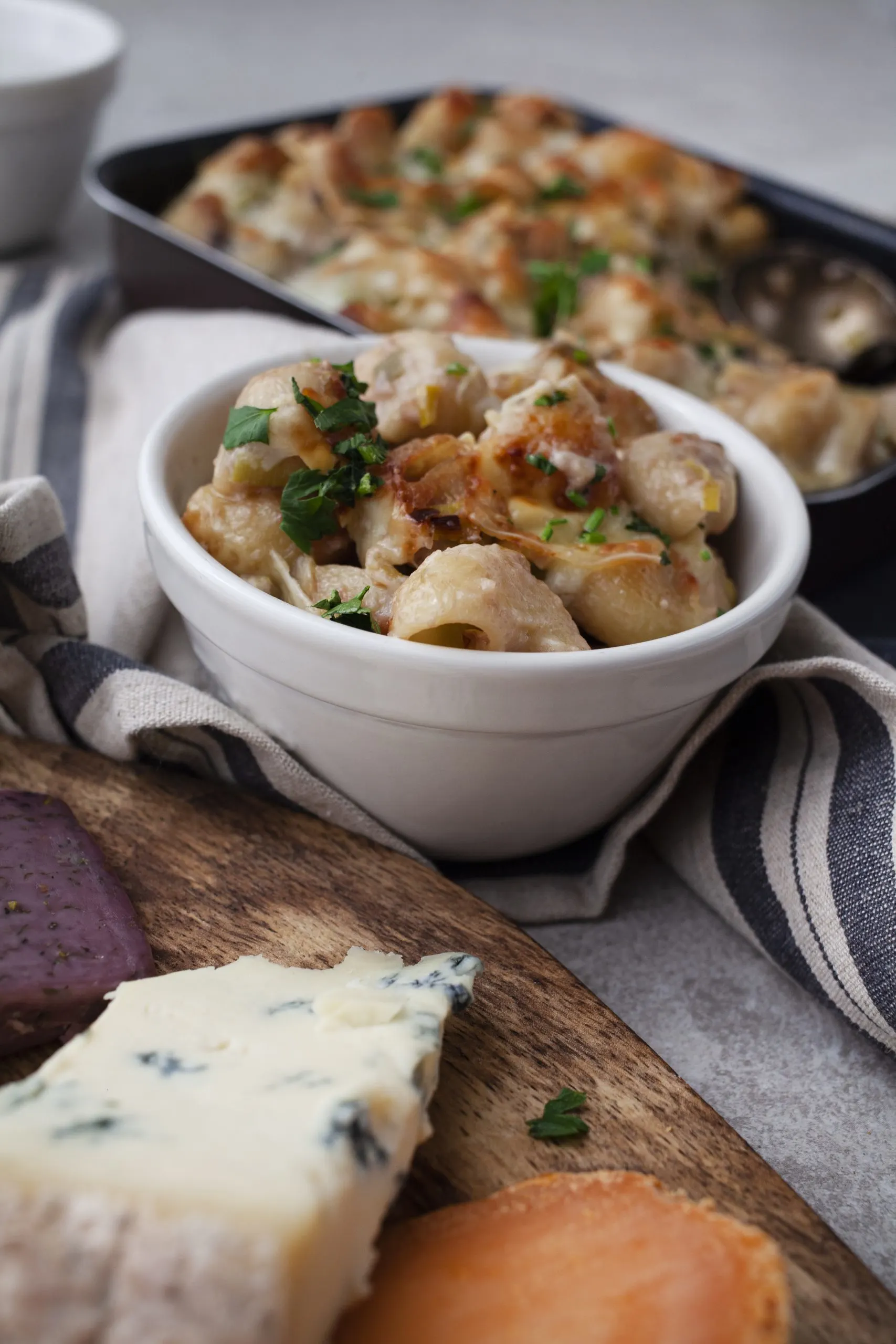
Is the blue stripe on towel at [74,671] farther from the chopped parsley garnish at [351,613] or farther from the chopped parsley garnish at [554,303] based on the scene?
A: the chopped parsley garnish at [554,303]

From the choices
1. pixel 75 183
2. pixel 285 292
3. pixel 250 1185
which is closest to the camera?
pixel 250 1185

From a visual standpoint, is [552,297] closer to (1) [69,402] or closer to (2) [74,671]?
(1) [69,402]

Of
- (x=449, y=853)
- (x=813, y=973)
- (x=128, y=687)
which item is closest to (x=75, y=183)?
(x=128, y=687)

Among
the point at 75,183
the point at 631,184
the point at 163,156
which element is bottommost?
the point at 75,183

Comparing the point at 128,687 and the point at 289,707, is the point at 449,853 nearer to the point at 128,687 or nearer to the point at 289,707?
the point at 289,707

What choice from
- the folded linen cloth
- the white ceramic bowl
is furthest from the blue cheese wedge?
the folded linen cloth

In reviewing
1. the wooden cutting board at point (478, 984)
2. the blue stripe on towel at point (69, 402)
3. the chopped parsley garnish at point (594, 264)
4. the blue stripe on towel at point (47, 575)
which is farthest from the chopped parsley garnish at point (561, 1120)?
the chopped parsley garnish at point (594, 264)

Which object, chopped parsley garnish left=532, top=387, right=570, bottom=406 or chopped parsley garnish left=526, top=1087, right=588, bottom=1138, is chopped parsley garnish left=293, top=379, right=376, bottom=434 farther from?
chopped parsley garnish left=526, top=1087, right=588, bottom=1138
